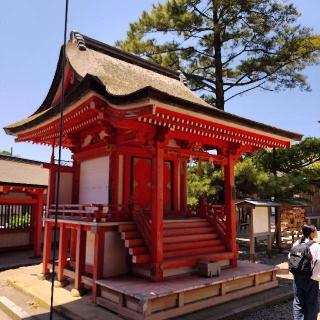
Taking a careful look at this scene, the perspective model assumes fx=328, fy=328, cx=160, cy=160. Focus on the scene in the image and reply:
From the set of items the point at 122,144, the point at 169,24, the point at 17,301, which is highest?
the point at 169,24

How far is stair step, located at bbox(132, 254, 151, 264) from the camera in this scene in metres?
7.56

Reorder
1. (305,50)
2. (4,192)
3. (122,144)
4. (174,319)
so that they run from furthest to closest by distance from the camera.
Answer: (305,50) < (4,192) < (122,144) < (174,319)

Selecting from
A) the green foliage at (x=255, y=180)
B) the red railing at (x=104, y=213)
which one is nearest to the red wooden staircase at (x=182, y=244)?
the red railing at (x=104, y=213)

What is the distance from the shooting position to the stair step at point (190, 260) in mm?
7812

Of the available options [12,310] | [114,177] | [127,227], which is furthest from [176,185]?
[12,310]

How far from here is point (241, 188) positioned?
15547 mm

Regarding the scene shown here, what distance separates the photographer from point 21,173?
17.1 metres

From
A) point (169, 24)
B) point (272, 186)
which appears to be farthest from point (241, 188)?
point (169, 24)

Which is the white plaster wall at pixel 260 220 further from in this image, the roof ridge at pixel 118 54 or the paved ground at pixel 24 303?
the paved ground at pixel 24 303

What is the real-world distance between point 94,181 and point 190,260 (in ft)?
12.2

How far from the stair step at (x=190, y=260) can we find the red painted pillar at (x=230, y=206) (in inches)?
16.1

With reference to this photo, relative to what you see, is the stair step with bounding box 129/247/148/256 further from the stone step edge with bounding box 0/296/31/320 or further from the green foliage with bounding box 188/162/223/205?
the green foliage with bounding box 188/162/223/205

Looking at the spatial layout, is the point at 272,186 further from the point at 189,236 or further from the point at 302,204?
the point at 189,236

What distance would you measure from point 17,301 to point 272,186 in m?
11.6
